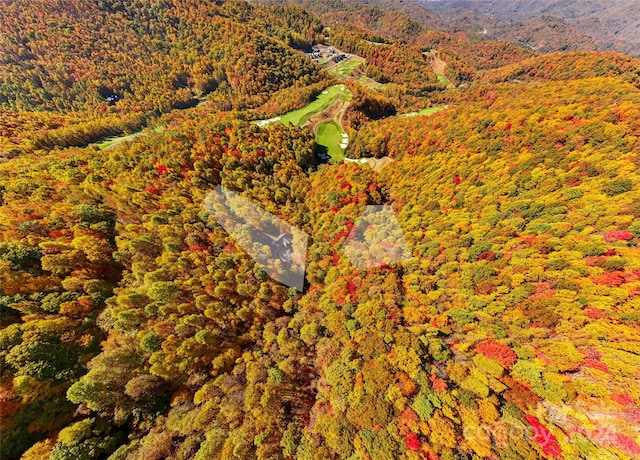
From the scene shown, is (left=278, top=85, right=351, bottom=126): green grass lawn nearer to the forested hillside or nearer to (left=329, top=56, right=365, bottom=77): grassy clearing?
the forested hillside

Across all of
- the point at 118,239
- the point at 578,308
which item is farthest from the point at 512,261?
the point at 118,239

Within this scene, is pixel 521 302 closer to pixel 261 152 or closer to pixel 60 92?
pixel 261 152

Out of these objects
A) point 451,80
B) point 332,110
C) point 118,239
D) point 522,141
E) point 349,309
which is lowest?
point 349,309

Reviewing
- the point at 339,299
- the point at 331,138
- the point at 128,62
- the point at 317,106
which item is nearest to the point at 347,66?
the point at 317,106

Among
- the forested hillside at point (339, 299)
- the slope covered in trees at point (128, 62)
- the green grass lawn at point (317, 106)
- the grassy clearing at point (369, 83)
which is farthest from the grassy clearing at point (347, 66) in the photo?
the forested hillside at point (339, 299)

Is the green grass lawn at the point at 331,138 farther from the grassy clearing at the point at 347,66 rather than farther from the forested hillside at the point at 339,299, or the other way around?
the grassy clearing at the point at 347,66

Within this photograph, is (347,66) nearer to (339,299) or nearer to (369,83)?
(369,83)
